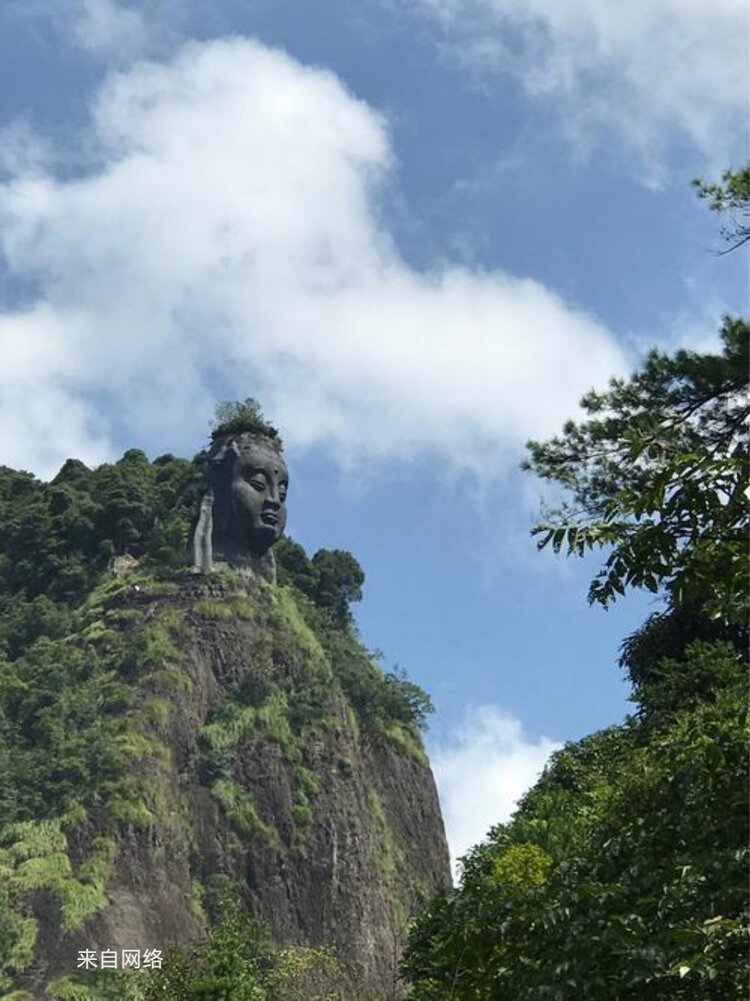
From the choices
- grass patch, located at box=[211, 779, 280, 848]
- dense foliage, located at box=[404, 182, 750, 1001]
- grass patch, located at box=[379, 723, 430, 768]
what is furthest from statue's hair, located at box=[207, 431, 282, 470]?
dense foliage, located at box=[404, 182, 750, 1001]

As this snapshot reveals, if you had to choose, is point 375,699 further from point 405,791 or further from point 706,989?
point 706,989

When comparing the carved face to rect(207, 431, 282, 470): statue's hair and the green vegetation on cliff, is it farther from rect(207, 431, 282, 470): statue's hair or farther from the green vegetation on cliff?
the green vegetation on cliff

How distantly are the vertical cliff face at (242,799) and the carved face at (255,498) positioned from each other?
9.07 ft

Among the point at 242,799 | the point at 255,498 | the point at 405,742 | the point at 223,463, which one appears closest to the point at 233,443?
the point at 223,463

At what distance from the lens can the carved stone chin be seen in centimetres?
7750

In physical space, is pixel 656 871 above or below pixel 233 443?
below

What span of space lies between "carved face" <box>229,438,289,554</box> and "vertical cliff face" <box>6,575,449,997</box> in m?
2.76

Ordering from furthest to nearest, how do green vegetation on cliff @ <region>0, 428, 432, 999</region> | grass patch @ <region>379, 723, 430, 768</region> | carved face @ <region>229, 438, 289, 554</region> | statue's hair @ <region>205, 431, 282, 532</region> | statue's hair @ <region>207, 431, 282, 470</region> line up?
grass patch @ <region>379, 723, 430, 768</region> → statue's hair @ <region>207, 431, 282, 470</region> → statue's hair @ <region>205, 431, 282, 532</region> → carved face @ <region>229, 438, 289, 554</region> → green vegetation on cliff @ <region>0, 428, 432, 999</region>

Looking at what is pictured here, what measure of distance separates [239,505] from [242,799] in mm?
15739

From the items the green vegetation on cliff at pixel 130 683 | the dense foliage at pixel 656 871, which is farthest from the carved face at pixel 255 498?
the dense foliage at pixel 656 871

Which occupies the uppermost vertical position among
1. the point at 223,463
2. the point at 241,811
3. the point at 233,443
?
the point at 233,443

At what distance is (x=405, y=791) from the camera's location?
267 feet

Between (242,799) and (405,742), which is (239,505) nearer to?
(242,799)

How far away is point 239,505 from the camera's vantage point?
7706 centimetres
